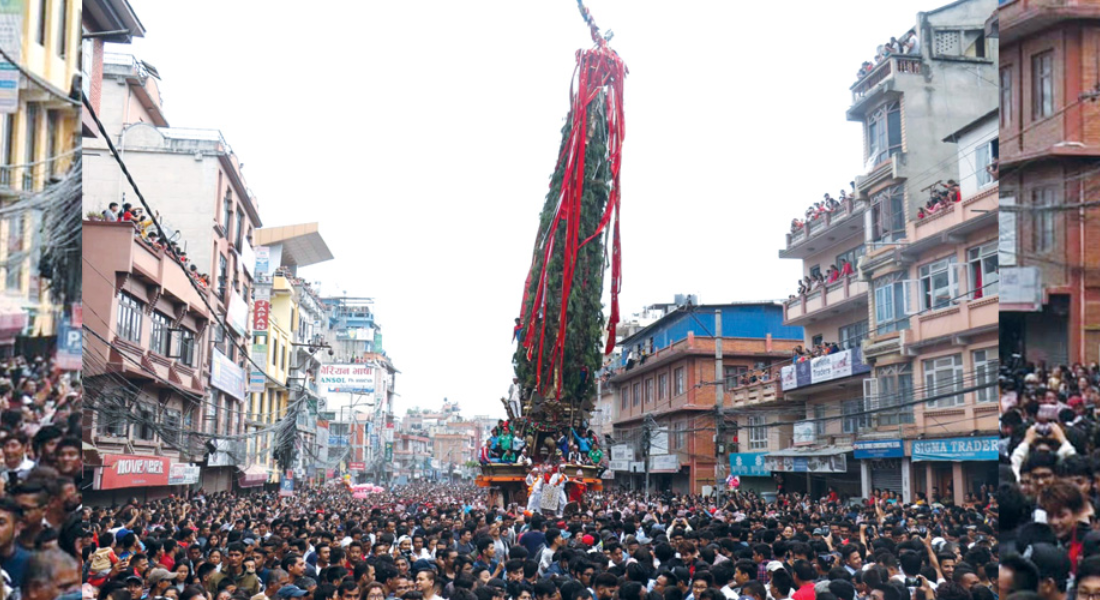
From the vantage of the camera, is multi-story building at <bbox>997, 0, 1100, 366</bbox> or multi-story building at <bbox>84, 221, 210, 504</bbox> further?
multi-story building at <bbox>84, 221, 210, 504</bbox>

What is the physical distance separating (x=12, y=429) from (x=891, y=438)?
20.8m

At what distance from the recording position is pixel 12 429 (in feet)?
8.91

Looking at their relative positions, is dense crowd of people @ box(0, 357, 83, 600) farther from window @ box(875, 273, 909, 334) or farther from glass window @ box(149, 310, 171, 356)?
window @ box(875, 273, 909, 334)

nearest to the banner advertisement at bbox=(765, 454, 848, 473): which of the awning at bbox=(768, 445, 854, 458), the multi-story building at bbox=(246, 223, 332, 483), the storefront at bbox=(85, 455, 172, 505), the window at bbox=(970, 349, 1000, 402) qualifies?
the awning at bbox=(768, 445, 854, 458)

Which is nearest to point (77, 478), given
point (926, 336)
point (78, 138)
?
point (78, 138)

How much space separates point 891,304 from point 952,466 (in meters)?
5.13

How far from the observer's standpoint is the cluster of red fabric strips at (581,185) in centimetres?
1695

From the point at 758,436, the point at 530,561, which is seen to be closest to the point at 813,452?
the point at 758,436

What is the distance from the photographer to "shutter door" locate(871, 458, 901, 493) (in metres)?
29.0

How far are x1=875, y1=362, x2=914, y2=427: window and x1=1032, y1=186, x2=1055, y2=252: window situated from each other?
646cm

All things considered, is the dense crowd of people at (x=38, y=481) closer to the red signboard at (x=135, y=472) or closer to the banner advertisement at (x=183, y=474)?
the red signboard at (x=135, y=472)

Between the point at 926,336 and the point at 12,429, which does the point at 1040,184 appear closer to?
the point at 12,429

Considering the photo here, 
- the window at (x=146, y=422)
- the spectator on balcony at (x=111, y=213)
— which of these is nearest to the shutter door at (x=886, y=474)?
the window at (x=146, y=422)

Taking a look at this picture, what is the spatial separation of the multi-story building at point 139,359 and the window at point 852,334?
29576 millimetres
